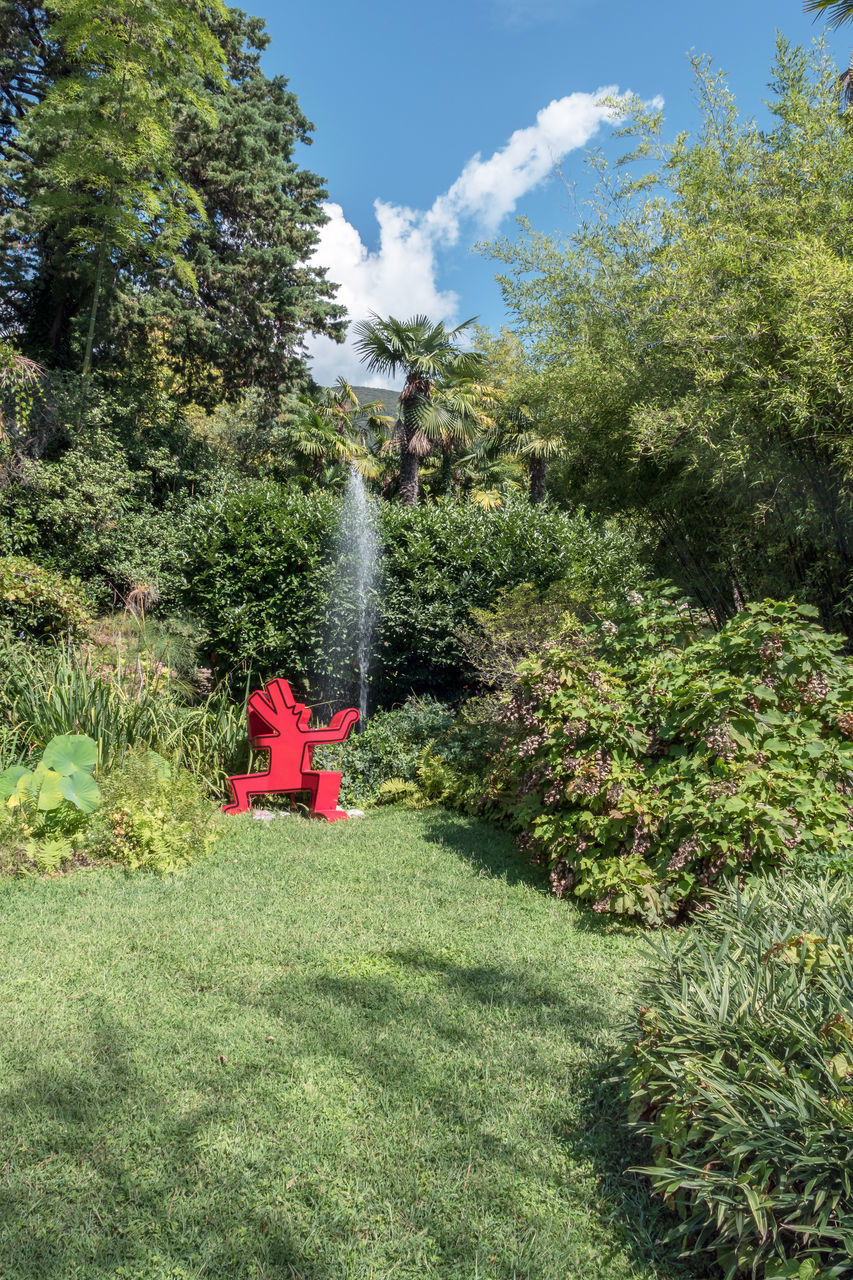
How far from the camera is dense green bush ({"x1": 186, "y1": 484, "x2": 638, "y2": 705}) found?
738cm

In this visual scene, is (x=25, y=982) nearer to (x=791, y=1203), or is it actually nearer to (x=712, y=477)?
(x=791, y=1203)

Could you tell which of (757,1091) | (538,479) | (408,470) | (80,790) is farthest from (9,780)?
(538,479)

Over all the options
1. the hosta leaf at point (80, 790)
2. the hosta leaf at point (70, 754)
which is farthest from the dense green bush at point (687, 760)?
the hosta leaf at point (70, 754)

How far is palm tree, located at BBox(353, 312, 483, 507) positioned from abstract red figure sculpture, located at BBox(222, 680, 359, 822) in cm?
784

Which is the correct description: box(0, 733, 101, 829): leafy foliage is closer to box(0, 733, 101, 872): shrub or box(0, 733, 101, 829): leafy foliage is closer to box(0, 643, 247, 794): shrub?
box(0, 733, 101, 872): shrub

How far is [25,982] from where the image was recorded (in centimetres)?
292

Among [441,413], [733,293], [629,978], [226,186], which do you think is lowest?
[629,978]

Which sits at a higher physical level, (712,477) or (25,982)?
(712,477)

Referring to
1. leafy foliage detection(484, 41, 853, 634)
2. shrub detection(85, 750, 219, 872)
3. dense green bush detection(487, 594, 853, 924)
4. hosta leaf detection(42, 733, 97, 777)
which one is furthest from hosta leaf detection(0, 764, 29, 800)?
leafy foliage detection(484, 41, 853, 634)

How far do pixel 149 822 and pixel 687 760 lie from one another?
3.26 metres

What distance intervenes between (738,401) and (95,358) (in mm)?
12096

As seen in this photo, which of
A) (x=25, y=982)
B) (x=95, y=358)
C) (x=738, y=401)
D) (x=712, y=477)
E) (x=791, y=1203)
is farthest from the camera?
(x=95, y=358)

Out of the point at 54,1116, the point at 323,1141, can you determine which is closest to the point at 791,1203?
the point at 323,1141

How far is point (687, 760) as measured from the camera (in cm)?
354
